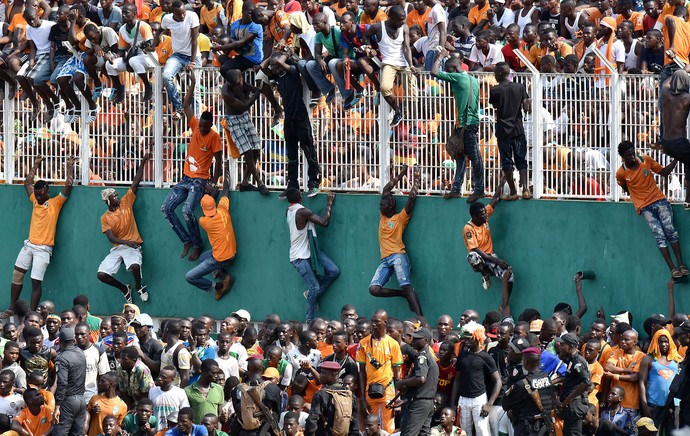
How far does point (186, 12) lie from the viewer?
28.7m

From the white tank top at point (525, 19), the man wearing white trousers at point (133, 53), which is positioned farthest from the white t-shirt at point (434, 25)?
the man wearing white trousers at point (133, 53)

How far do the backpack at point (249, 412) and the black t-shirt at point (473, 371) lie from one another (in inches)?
89.7

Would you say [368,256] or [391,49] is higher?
[391,49]

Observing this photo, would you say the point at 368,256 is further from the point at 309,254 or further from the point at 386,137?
the point at 386,137

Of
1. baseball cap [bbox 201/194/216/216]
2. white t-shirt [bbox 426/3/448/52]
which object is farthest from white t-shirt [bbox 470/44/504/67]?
baseball cap [bbox 201/194/216/216]

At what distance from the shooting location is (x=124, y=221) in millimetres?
29469

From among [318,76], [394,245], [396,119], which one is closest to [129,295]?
[394,245]

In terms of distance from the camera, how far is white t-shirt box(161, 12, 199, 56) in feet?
94.1

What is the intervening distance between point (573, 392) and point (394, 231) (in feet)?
18.5

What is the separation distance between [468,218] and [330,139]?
7.54 ft

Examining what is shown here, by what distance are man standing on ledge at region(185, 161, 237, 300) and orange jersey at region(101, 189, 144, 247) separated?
1.12m

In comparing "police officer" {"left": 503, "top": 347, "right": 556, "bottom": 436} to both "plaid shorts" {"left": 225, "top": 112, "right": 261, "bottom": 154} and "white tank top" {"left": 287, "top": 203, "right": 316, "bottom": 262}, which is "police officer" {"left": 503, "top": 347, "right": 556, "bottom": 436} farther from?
"plaid shorts" {"left": 225, "top": 112, "right": 261, "bottom": 154}

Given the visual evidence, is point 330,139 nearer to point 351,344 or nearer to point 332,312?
point 332,312

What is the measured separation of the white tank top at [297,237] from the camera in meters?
28.1
